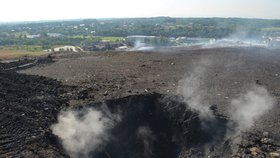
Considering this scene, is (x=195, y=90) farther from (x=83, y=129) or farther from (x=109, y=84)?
(x=83, y=129)

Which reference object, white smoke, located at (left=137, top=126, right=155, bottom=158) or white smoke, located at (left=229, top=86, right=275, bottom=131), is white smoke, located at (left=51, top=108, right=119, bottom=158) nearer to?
white smoke, located at (left=137, top=126, right=155, bottom=158)

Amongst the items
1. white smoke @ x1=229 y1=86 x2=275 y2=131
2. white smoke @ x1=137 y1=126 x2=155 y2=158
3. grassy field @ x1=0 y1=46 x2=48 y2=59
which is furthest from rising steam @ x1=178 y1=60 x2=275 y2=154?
grassy field @ x1=0 y1=46 x2=48 y2=59

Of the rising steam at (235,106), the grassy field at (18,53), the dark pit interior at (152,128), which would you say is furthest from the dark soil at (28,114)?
the grassy field at (18,53)

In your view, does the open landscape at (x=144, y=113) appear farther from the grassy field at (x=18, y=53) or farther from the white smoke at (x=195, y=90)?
the grassy field at (x=18, y=53)

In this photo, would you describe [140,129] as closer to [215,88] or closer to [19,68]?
[215,88]

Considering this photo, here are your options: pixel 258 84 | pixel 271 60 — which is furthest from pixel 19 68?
pixel 271 60
